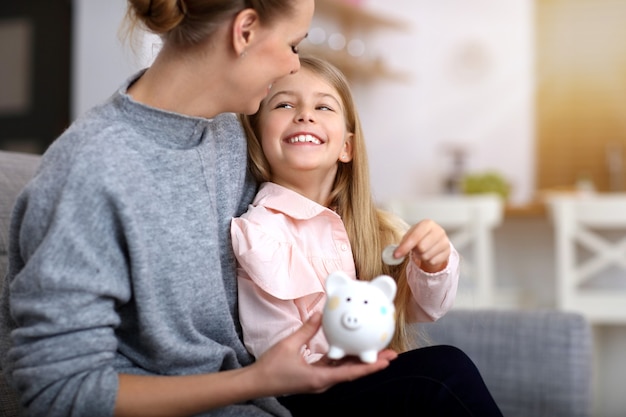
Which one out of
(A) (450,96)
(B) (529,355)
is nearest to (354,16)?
(A) (450,96)

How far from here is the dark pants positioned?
1.10 metres

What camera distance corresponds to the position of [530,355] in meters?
1.65

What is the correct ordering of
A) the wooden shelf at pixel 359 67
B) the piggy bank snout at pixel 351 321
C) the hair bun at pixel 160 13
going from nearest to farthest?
1. the piggy bank snout at pixel 351 321
2. the hair bun at pixel 160 13
3. the wooden shelf at pixel 359 67

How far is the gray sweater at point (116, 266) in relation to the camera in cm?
96

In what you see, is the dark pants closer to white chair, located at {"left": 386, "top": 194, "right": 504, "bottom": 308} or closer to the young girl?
the young girl

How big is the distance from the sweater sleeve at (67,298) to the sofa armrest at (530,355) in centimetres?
80

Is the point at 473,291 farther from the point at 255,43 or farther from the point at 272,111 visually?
the point at 255,43

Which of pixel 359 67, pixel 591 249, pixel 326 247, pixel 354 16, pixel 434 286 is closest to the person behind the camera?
pixel 434 286

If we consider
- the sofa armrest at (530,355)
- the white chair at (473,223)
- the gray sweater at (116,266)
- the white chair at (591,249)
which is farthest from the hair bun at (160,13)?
the white chair at (591,249)

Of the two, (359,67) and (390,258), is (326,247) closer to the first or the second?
(390,258)

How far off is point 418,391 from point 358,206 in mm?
368

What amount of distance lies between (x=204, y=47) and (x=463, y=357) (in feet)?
1.86

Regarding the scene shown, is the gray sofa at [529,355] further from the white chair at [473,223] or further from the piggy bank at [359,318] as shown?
the white chair at [473,223]

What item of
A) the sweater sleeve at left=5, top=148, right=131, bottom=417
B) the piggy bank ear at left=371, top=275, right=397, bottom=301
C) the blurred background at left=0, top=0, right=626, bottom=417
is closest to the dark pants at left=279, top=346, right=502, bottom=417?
the piggy bank ear at left=371, top=275, right=397, bottom=301
